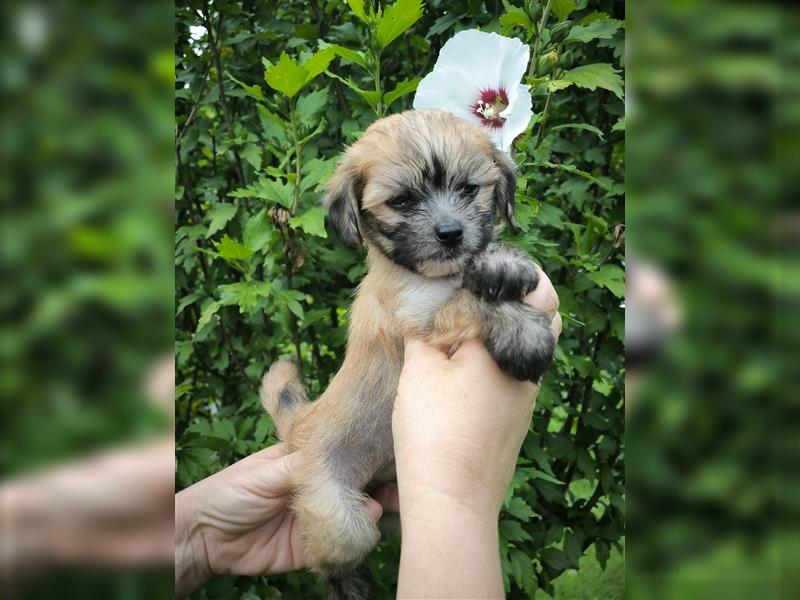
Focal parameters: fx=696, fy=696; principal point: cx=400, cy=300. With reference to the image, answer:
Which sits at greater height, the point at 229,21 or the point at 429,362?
the point at 229,21

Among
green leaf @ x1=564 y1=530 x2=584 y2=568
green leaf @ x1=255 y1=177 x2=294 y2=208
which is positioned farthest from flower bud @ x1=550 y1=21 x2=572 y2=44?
green leaf @ x1=564 y1=530 x2=584 y2=568

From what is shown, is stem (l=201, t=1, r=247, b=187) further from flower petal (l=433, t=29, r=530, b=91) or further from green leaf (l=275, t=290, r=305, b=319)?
flower petal (l=433, t=29, r=530, b=91)

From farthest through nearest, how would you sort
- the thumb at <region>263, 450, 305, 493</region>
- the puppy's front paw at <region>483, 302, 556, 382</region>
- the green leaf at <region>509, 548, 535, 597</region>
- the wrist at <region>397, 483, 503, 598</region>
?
the green leaf at <region>509, 548, 535, 597</region> → the thumb at <region>263, 450, 305, 493</region> → the puppy's front paw at <region>483, 302, 556, 382</region> → the wrist at <region>397, 483, 503, 598</region>

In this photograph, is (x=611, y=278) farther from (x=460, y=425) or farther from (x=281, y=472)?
(x=281, y=472)

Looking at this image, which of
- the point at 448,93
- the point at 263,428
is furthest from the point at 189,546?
the point at 448,93

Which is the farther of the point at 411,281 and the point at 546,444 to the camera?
the point at 546,444

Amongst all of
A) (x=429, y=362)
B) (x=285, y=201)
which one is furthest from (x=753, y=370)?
(x=285, y=201)

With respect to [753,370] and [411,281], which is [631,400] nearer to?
[753,370]
